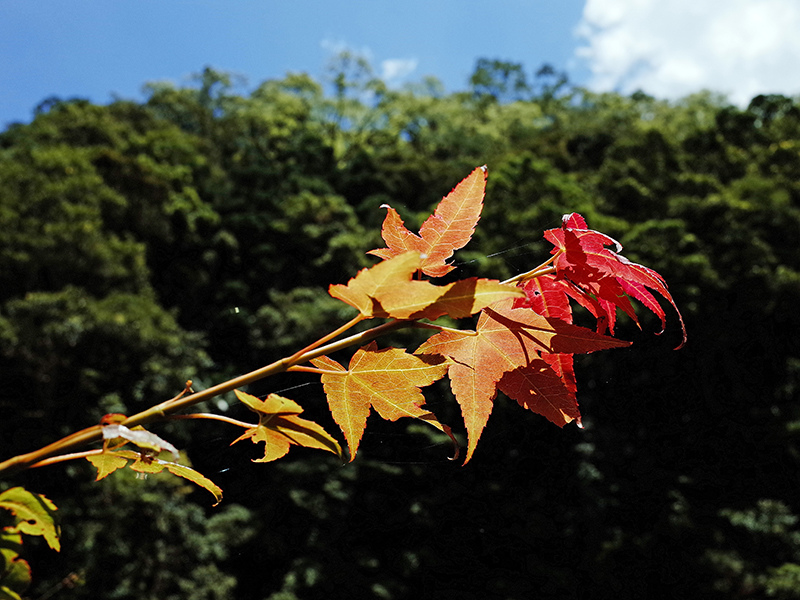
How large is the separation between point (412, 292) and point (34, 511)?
8.0 inches

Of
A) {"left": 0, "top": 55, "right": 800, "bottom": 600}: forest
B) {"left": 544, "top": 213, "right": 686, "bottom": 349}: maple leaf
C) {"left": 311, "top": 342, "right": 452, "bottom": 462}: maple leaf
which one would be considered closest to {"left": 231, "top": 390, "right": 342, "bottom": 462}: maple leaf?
{"left": 311, "top": 342, "right": 452, "bottom": 462}: maple leaf

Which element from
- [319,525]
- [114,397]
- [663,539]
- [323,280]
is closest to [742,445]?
[663,539]

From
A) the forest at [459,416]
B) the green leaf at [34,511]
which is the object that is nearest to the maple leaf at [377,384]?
the green leaf at [34,511]

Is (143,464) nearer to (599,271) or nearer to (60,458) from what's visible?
(60,458)

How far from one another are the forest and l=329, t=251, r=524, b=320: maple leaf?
3.77 meters

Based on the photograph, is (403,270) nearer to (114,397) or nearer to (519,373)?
(519,373)

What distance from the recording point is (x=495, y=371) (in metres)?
0.22

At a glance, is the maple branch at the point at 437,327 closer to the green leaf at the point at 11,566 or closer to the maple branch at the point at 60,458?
the maple branch at the point at 60,458

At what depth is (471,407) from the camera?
219mm

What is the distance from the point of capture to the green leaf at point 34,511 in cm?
25

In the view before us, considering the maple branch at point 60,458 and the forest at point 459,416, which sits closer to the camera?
the maple branch at point 60,458

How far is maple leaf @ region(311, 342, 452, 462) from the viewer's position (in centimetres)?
21

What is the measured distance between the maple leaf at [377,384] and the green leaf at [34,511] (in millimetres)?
136

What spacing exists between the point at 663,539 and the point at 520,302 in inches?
216
